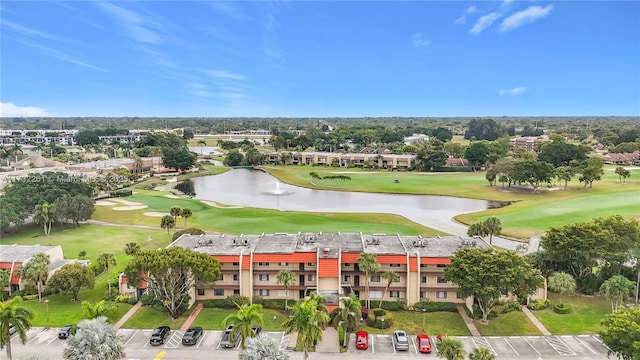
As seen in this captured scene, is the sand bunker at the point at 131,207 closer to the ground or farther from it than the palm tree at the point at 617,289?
closer to the ground

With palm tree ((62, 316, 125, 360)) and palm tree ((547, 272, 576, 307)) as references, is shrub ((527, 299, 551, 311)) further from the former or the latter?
palm tree ((62, 316, 125, 360))

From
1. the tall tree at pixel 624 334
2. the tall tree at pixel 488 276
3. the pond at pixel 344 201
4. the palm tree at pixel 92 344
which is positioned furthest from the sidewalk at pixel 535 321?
the palm tree at pixel 92 344

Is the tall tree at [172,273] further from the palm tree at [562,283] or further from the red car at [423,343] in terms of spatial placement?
the palm tree at [562,283]

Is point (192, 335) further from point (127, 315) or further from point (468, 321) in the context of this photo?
point (468, 321)

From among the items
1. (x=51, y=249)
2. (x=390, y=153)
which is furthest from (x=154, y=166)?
(x=51, y=249)

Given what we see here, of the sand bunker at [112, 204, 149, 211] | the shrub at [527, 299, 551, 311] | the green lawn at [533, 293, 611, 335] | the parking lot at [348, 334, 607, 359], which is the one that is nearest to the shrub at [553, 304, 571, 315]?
the green lawn at [533, 293, 611, 335]

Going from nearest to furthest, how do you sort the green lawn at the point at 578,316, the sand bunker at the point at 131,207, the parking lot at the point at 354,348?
the parking lot at the point at 354,348
the green lawn at the point at 578,316
the sand bunker at the point at 131,207

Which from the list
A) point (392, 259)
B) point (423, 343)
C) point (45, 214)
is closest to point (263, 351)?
point (423, 343)
